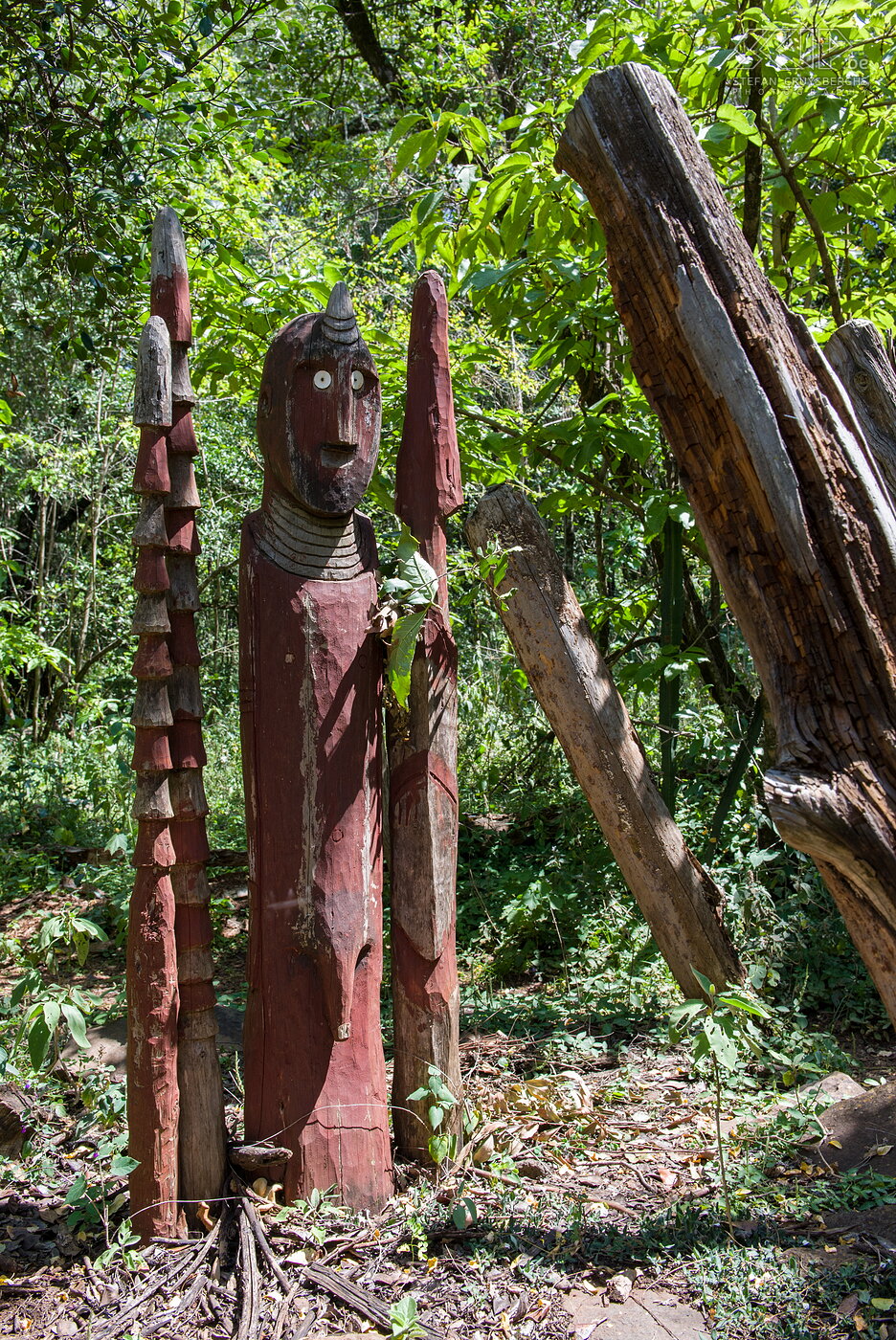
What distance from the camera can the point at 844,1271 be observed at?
8.48 feet

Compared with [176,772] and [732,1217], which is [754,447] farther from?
[732,1217]

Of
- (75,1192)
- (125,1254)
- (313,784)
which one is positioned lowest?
(125,1254)

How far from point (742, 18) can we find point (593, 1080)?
156 inches

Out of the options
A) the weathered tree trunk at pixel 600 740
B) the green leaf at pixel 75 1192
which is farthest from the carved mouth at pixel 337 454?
the green leaf at pixel 75 1192

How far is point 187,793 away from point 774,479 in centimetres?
183

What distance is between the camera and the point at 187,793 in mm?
2906

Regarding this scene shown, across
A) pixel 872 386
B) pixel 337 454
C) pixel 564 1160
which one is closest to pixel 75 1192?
pixel 564 1160

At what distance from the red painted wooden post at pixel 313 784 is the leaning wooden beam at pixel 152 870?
28cm

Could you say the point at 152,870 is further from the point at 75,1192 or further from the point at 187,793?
the point at 75,1192

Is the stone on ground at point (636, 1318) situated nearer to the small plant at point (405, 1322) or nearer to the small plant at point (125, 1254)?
the small plant at point (405, 1322)

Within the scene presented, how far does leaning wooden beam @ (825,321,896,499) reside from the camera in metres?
2.13

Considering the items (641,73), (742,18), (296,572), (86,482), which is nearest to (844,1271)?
(296,572)

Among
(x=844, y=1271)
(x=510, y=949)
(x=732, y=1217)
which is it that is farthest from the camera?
(x=510, y=949)

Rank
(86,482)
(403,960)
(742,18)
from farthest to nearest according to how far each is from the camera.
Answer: (86,482)
(742,18)
(403,960)
